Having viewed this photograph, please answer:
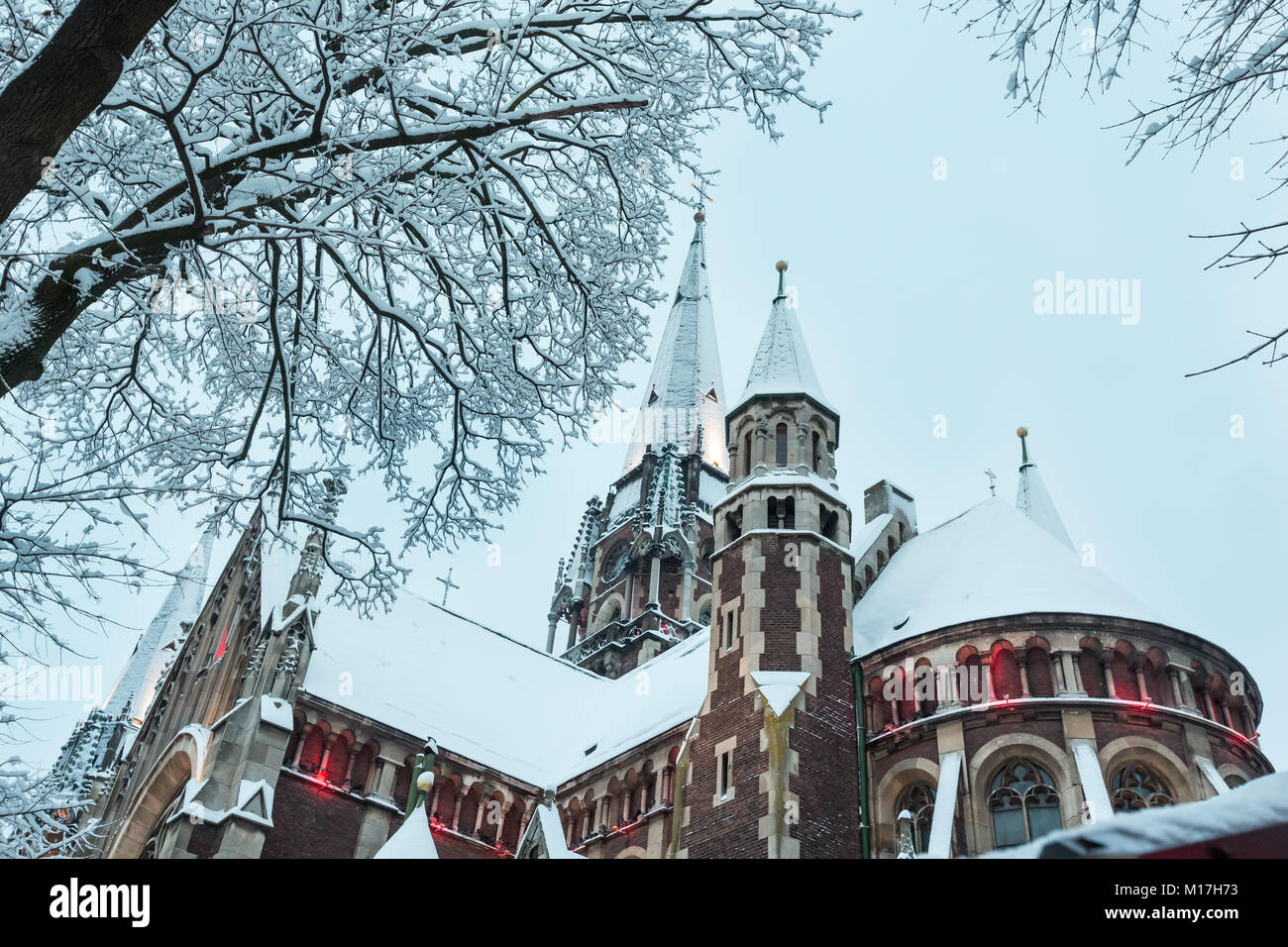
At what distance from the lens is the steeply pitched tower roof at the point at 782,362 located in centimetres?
2381

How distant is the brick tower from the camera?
704 inches

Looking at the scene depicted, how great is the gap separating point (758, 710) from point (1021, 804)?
435 centimetres

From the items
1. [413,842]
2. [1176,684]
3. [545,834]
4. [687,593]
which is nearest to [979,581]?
[1176,684]

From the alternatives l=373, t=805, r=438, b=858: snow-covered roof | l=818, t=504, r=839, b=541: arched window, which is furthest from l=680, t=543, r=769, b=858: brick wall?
l=373, t=805, r=438, b=858: snow-covered roof

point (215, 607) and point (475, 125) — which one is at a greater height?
point (215, 607)

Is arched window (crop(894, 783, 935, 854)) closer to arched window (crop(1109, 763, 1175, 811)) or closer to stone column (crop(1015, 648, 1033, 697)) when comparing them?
stone column (crop(1015, 648, 1033, 697))

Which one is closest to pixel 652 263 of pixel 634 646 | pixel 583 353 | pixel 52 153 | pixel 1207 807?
pixel 583 353

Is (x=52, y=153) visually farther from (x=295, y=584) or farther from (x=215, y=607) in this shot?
(x=215, y=607)

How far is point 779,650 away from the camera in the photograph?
19.7m

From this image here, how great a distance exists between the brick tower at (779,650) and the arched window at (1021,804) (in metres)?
2.30

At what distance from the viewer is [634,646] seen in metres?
40.6

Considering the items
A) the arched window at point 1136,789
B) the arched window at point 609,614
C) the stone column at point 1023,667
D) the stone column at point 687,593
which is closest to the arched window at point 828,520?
the stone column at point 1023,667

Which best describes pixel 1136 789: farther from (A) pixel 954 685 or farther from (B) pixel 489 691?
(B) pixel 489 691

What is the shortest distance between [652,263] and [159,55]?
469cm
